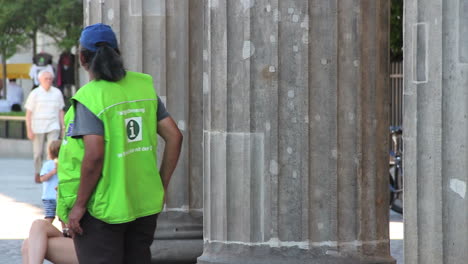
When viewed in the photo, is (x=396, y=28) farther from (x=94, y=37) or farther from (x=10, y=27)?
(x=94, y=37)

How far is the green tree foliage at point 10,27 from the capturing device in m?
29.8

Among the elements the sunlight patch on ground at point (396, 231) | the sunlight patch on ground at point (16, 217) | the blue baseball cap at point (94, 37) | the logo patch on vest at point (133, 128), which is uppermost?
the blue baseball cap at point (94, 37)

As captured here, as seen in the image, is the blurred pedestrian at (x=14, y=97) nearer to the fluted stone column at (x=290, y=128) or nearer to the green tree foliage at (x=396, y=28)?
the green tree foliage at (x=396, y=28)

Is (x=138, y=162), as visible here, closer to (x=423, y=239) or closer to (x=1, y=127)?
(x=423, y=239)

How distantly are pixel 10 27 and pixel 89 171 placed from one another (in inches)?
1027

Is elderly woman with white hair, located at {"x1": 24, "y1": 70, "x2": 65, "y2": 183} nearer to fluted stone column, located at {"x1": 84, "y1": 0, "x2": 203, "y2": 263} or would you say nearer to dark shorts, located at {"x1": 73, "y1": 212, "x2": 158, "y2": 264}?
fluted stone column, located at {"x1": 84, "y1": 0, "x2": 203, "y2": 263}

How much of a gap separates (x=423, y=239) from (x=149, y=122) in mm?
1409

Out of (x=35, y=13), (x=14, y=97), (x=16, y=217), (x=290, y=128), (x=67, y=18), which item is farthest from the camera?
(x=14, y=97)

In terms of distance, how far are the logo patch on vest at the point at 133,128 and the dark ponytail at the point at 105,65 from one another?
0.19 meters

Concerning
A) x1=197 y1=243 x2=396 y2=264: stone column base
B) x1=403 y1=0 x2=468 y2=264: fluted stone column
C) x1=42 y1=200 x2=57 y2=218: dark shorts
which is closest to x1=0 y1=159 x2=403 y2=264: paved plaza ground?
x1=42 y1=200 x2=57 y2=218: dark shorts

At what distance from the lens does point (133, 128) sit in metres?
5.90

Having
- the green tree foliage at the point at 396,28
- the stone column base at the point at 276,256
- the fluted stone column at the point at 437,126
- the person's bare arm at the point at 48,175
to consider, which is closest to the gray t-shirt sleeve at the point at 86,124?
the fluted stone column at the point at 437,126

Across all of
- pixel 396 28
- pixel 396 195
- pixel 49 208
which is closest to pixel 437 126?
pixel 49 208

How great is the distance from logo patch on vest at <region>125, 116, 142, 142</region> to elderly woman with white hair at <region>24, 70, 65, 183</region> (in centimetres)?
1169
